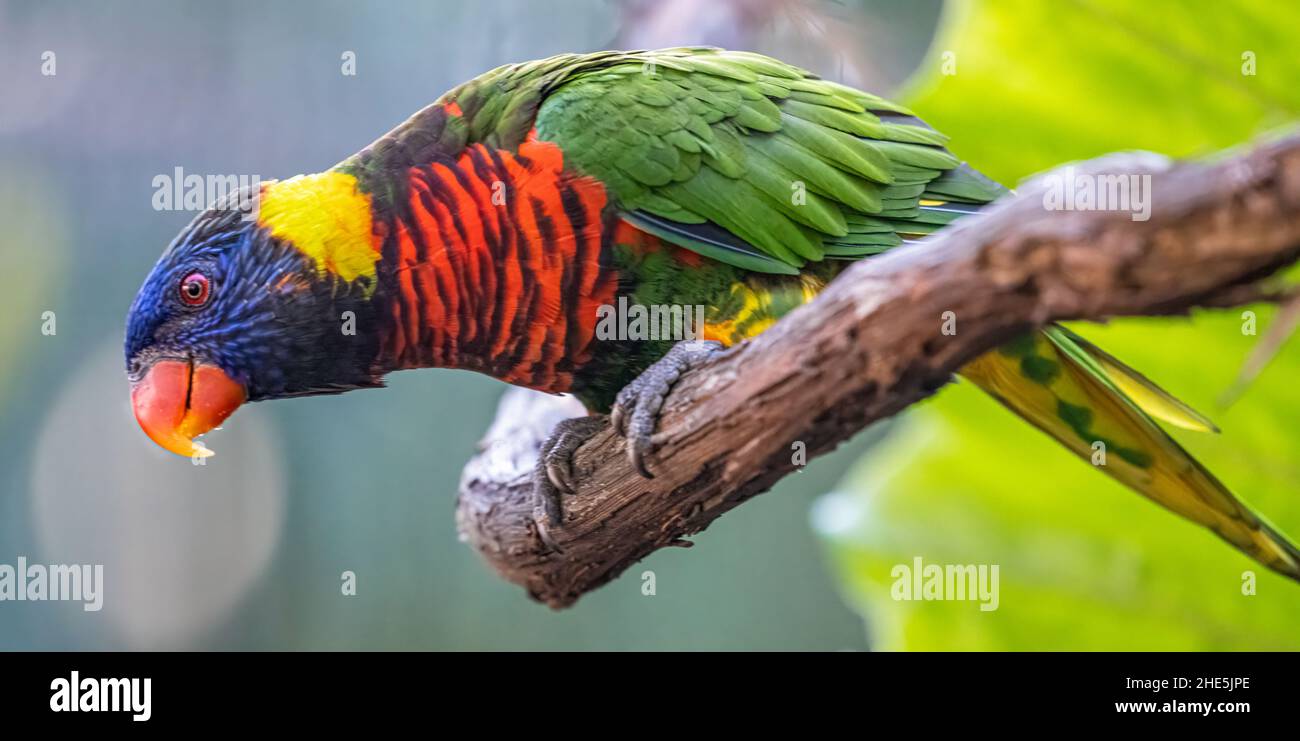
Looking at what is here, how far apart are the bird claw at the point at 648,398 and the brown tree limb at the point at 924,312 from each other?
26 millimetres

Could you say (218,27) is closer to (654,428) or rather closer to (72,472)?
(72,472)

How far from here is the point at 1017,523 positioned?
2188mm

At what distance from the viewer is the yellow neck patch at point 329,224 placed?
1.94 m

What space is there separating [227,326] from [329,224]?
27cm

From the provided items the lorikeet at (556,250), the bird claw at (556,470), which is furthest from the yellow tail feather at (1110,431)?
the bird claw at (556,470)

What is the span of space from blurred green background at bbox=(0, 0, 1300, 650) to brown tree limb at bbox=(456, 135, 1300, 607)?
620 mm

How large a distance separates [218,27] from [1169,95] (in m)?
3.92

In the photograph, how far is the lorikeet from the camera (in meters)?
1.93

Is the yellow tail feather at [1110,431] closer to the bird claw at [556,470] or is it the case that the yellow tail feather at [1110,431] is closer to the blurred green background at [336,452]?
the blurred green background at [336,452]

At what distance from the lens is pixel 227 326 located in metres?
1.93

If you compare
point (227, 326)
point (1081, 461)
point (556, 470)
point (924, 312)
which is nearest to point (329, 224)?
point (227, 326)

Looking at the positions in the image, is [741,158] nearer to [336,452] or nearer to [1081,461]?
[1081,461]

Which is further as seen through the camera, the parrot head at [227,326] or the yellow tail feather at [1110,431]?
the parrot head at [227,326]
